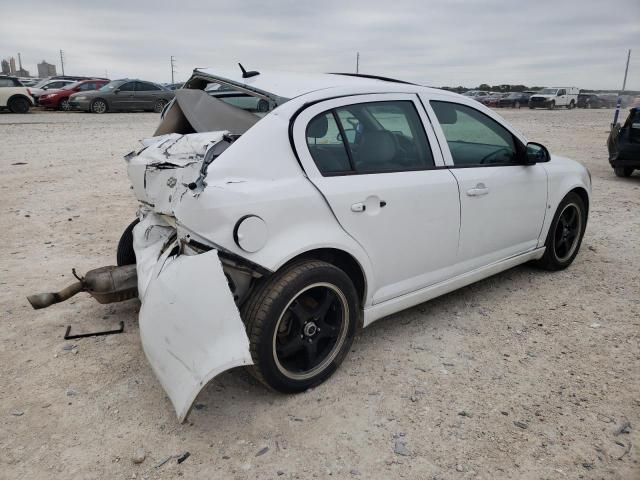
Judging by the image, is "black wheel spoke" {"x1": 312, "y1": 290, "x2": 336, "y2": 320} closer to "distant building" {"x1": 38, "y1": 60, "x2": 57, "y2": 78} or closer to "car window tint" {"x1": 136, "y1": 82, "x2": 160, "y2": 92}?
"car window tint" {"x1": 136, "y1": 82, "x2": 160, "y2": 92}

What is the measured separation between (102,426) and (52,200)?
5069 mm

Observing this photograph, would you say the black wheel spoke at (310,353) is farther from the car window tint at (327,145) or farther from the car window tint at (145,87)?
the car window tint at (145,87)

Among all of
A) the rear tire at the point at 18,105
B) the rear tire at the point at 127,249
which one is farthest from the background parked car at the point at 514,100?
the rear tire at the point at 127,249

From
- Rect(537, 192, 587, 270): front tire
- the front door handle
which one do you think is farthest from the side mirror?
the front door handle

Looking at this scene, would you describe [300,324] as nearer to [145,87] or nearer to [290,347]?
[290,347]

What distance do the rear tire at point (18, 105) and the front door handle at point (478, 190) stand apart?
831 inches

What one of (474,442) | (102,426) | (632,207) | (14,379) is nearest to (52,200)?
(14,379)

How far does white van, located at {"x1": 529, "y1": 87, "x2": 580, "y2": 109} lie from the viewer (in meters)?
39.2

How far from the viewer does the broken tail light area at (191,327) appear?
7.82ft

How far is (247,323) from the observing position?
263 centimetres

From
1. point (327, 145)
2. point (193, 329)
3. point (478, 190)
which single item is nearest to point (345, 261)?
point (327, 145)

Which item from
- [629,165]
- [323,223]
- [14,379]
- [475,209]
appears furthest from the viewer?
[629,165]

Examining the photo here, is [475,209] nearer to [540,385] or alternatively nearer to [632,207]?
[540,385]

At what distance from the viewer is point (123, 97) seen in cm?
2125
